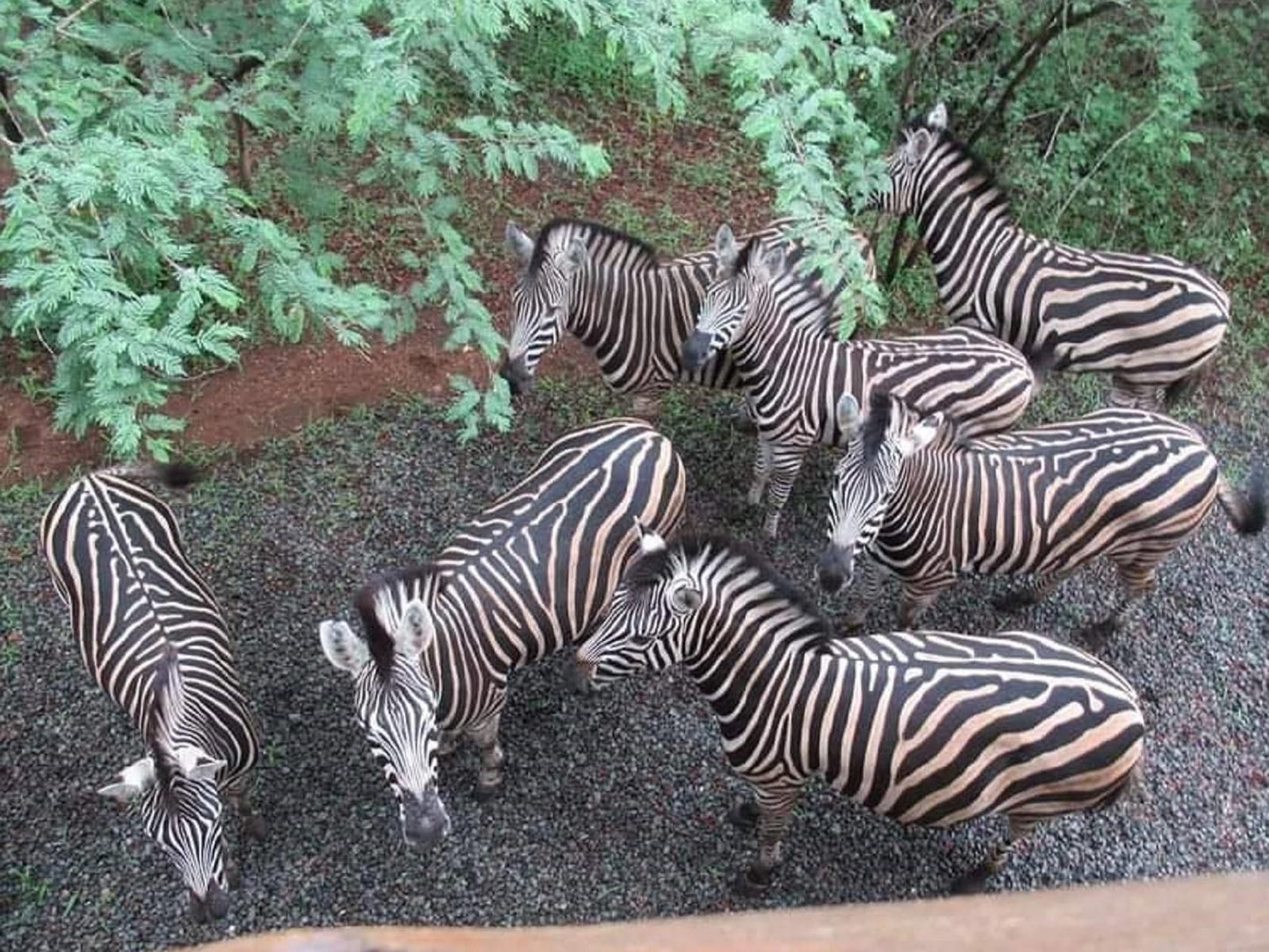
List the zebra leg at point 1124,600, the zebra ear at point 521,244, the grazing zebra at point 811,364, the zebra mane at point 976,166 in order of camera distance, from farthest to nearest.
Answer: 1. the zebra mane at point 976,166
2. the zebra ear at point 521,244
3. the grazing zebra at point 811,364
4. the zebra leg at point 1124,600

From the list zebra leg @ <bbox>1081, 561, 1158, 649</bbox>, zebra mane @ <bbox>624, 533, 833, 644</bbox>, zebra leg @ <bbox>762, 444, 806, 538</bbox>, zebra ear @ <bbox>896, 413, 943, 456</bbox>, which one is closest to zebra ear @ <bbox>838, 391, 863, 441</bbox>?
zebra ear @ <bbox>896, 413, 943, 456</bbox>

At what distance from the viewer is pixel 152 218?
14.2ft

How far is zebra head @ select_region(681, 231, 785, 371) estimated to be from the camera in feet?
20.2

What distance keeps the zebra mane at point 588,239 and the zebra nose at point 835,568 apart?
8.58 ft

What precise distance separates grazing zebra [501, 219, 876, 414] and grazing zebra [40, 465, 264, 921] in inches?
97.4

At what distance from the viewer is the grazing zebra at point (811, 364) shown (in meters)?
6.12

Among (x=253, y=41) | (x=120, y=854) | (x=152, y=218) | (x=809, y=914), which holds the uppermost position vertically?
(x=809, y=914)

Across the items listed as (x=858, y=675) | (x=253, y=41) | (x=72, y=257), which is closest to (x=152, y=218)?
(x=72, y=257)

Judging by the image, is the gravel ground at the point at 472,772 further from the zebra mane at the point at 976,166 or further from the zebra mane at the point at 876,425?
the zebra mane at the point at 976,166

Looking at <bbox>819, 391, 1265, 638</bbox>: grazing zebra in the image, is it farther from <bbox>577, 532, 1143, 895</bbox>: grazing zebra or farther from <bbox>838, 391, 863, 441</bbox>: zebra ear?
<bbox>577, 532, 1143, 895</bbox>: grazing zebra

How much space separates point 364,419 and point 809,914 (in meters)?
6.54

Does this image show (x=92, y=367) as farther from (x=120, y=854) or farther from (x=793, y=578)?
(x=793, y=578)

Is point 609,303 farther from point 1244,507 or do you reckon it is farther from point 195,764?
point 1244,507

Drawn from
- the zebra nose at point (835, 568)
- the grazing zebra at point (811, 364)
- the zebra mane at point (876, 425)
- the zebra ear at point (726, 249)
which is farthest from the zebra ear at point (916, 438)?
the zebra ear at point (726, 249)
